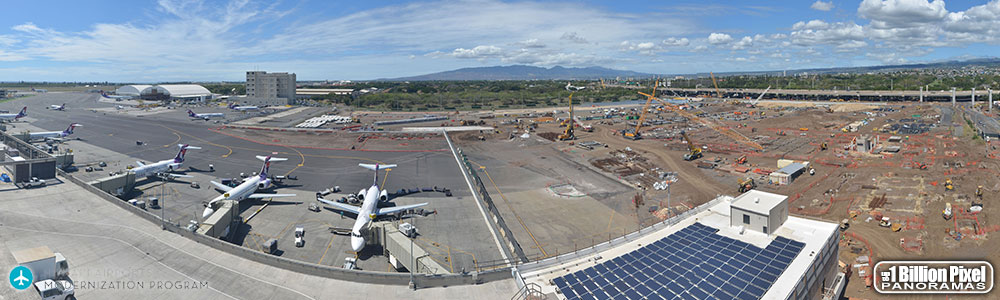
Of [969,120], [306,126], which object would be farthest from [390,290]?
[969,120]

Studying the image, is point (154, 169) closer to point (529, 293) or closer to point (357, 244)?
point (357, 244)

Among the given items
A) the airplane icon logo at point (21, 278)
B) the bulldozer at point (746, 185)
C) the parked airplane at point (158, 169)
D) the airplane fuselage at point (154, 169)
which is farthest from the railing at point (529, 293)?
the airplane fuselage at point (154, 169)

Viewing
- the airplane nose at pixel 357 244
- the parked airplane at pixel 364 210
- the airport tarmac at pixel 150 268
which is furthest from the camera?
the parked airplane at pixel 364 210

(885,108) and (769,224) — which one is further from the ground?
(885,108)

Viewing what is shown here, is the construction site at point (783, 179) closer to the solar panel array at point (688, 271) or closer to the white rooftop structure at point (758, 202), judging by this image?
the white rooftop structure at point (758, 202)

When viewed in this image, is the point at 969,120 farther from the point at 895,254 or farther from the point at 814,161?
the point at 895,254

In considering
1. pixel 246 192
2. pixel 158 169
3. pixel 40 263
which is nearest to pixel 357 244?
pixel 40 263

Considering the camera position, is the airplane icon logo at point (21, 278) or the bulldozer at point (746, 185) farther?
the bulldozer at point (746, 185)

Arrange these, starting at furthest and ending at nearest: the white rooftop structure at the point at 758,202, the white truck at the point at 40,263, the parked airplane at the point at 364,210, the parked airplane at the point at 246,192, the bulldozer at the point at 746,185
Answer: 1. the bulldozer at the point at 746,185
2. the parked airplane at the point at 246,192
3. the parked airplane at the point at 364,210
4. the white rooftop structure at the point at 758,202
5. the white truck at the point at 40,263
